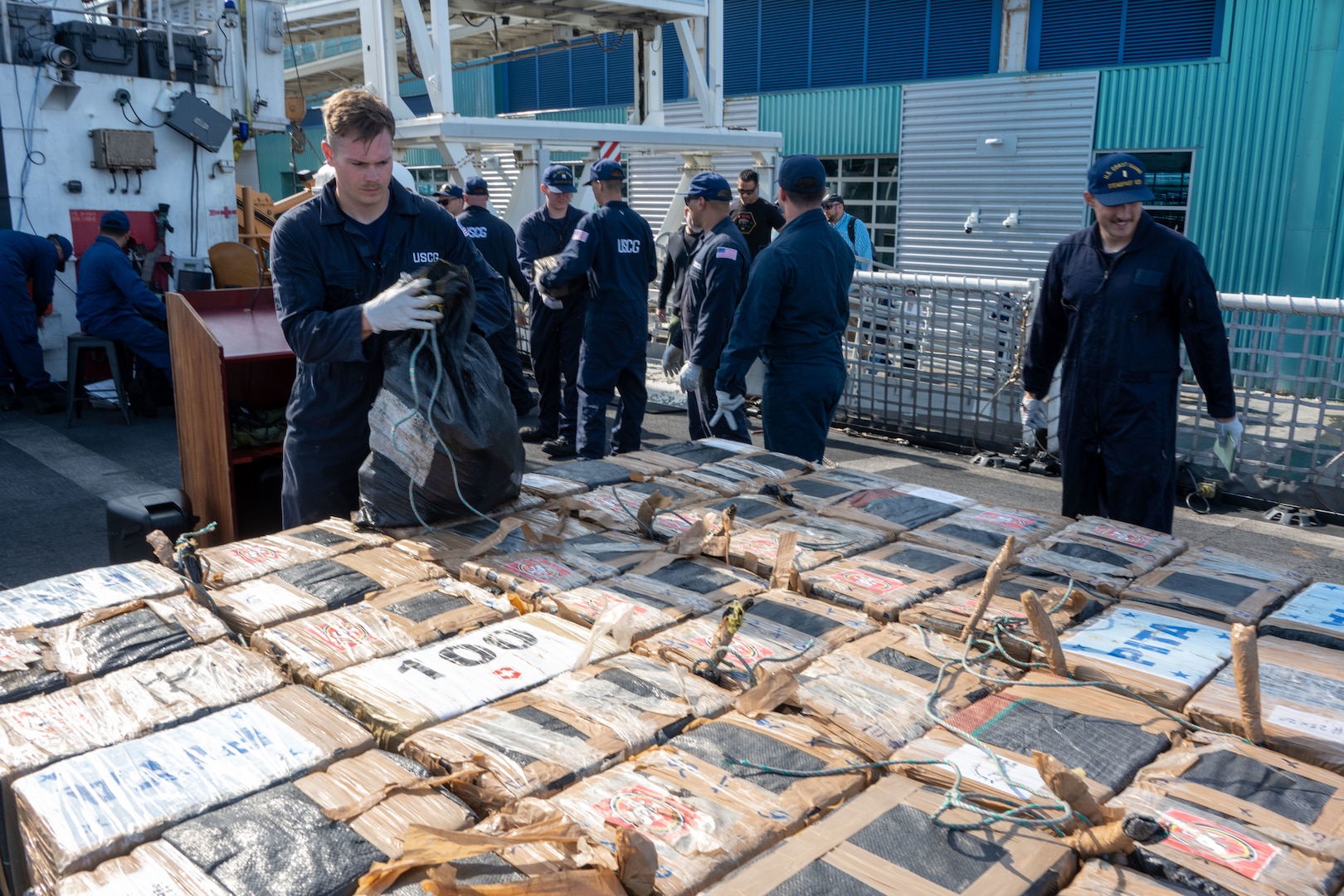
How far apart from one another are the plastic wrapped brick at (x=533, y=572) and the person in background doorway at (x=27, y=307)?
8667 millimetres

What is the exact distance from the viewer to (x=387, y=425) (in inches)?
120

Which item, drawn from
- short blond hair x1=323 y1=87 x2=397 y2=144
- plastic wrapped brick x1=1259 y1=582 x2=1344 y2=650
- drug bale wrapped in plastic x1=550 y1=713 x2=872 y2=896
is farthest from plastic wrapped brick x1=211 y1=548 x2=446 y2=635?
plastic wrapped brick x1=1259 y1=582 x2=1344 y2=650

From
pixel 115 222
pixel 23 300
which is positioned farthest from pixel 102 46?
pixel 23 300

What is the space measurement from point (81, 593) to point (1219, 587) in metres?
2.97

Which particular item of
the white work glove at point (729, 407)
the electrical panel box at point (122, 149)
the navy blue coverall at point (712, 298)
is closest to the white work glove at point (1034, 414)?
the white work glove at point (729, 407)

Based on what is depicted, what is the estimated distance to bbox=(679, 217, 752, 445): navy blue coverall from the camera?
6.34 metres

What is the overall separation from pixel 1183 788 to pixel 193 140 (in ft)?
38.5

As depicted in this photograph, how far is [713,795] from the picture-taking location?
5.75 ft

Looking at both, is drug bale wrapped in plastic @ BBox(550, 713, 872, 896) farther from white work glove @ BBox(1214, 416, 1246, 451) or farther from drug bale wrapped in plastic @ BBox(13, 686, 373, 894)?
white work glove @ BBox(1214, 416, 1246, 451)

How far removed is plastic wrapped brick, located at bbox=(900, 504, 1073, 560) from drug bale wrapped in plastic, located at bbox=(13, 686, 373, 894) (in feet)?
6.00

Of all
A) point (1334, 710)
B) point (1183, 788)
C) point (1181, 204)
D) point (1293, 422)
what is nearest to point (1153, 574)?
point (1334, 710)

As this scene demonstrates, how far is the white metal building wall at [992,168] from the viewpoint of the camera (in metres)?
14.0

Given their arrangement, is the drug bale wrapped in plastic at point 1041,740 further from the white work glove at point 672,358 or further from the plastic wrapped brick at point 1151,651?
the white work glove at point 672,358

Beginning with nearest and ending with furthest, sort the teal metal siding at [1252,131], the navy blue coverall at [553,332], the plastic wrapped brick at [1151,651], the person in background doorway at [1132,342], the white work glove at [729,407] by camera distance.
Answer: the plastic wrapped brick at [1151,651] → the person in background doorway at [1132,342] → the white work glove at [729,407] → the navy blue coverall at [553,332] → the teal metal siding at [1252,131]
